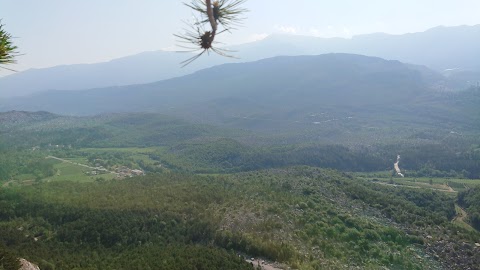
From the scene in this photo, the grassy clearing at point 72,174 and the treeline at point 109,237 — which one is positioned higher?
the treeline at point 109,237

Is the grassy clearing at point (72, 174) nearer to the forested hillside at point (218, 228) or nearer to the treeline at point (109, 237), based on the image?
the forested hillside at point (218, 228)

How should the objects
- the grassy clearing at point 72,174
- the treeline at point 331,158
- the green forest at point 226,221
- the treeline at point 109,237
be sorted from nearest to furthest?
the treeline at point 109,237 → the green forest at point 226,221 → the grassy clearing at point 72,174 → the treeline at point 331,158

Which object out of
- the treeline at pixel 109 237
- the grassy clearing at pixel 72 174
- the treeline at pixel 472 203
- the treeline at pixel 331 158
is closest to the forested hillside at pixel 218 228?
the treeline at pixel 109 237

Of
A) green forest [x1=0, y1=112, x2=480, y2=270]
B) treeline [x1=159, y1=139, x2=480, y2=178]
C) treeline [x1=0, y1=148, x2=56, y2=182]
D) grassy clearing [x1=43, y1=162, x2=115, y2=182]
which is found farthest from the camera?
treeline [x1=159, y1=139, x2=480, y2=178]

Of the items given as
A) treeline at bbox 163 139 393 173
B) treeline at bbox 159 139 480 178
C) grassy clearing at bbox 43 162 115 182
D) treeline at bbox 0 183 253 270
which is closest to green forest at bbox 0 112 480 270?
treeline at bbox 0 183 253 270

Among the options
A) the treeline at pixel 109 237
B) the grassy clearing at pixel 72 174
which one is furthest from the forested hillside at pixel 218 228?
the grassy clearing at pixel 72 174

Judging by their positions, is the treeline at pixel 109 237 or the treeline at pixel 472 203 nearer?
the treeline at pixel 109 237

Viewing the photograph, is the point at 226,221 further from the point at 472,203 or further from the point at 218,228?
the point at 472,203

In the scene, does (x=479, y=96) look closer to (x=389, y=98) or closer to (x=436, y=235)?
(x=389, y=98)

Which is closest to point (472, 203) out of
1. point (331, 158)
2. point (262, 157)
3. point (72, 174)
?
point (331, 158)

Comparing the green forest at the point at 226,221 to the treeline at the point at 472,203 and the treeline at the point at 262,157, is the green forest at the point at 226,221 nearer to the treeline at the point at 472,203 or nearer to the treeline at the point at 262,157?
the treeline at the point at 472,203

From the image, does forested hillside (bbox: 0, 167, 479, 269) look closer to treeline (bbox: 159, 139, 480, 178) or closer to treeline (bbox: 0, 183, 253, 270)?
treeline (bbox: 0, 183, 253, 270)

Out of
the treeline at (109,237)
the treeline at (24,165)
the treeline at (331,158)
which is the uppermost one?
the treeline at (109,237)

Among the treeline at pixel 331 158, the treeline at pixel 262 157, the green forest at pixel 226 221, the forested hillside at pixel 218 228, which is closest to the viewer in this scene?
the forested hillside at pixel 218 228
